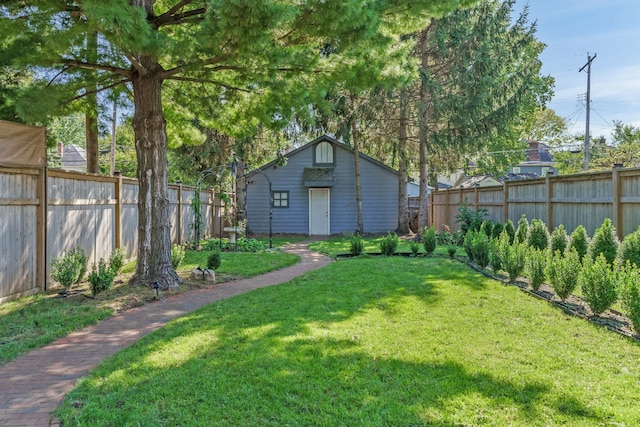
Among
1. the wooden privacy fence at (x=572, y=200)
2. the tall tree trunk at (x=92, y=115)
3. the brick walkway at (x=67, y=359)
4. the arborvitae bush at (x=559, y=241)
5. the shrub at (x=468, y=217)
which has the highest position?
the tall tree trunk at (x=92, y=115)

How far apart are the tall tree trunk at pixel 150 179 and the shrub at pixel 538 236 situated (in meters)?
6.64

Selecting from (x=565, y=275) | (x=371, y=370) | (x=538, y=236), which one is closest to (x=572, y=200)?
(x=538, y=236)

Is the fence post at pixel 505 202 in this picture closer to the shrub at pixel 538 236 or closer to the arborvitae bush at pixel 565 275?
the shrub at pixel 538 236

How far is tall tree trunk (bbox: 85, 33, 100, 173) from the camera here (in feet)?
21.2

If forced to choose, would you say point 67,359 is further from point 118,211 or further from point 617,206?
point 617,206

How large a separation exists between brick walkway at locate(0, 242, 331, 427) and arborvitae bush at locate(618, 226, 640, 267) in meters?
5.44

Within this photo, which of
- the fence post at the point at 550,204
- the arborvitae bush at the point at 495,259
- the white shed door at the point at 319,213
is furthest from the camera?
the white shed door at the point at 319,213

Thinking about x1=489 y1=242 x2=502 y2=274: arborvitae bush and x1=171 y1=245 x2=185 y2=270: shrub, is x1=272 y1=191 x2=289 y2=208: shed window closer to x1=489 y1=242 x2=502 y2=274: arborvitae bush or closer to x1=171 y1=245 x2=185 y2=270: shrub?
x1=171 y1=245 x2=185 y2=270: shrub

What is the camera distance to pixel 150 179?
21.8ft

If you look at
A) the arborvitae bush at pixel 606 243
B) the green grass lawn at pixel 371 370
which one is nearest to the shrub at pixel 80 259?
the green grass lawn at pixel 371 370

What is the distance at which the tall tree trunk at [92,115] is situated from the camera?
6450 mm

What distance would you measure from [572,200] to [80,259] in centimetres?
904

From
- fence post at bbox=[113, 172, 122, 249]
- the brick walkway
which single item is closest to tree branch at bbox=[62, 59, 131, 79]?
fence post at bbox=[113, 172, 122, 249]

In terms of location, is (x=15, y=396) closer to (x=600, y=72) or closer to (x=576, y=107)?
(x=600, y=72)
